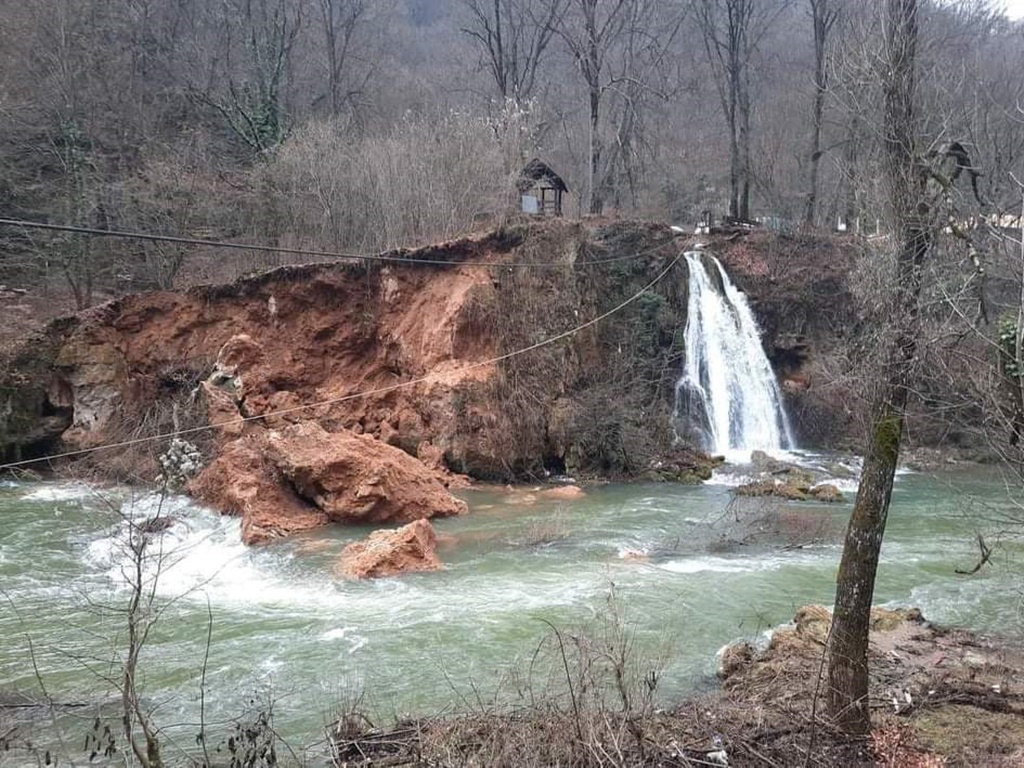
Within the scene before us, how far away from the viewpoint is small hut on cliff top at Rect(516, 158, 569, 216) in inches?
855

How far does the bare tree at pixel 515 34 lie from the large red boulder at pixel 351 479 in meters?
18.6

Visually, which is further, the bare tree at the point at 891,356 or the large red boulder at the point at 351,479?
the large red boulder at the point at 351,479

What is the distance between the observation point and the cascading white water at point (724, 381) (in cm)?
2083

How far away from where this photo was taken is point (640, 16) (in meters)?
30.7

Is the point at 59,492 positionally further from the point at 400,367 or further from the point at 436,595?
the point at 436,595

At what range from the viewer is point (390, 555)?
35.5 ft

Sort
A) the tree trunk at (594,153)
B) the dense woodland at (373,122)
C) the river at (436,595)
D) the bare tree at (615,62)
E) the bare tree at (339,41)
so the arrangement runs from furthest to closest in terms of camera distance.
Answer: the bare tree at (339,41) → the bare tree at (615,62) → the tree trunk at (594,153) → the dense woodland at (373,122) → the river at (436,595)

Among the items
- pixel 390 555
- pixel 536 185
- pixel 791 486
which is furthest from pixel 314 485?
pixel 536 185

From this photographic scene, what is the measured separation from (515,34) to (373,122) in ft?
22.0

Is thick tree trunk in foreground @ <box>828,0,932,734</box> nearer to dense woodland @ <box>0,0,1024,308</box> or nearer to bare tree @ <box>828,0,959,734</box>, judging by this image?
bare tree @ <box>828,0,959,734</box>

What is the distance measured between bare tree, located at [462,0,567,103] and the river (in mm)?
20482

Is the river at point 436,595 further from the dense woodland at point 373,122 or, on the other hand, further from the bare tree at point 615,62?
the bare tree at point 615,62

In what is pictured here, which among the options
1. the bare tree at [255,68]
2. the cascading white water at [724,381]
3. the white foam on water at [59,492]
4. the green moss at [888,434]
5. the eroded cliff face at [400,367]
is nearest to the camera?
the green moss at [888,434]

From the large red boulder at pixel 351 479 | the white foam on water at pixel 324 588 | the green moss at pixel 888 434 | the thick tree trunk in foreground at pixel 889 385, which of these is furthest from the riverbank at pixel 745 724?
the large red boulder at pixel 351 479
